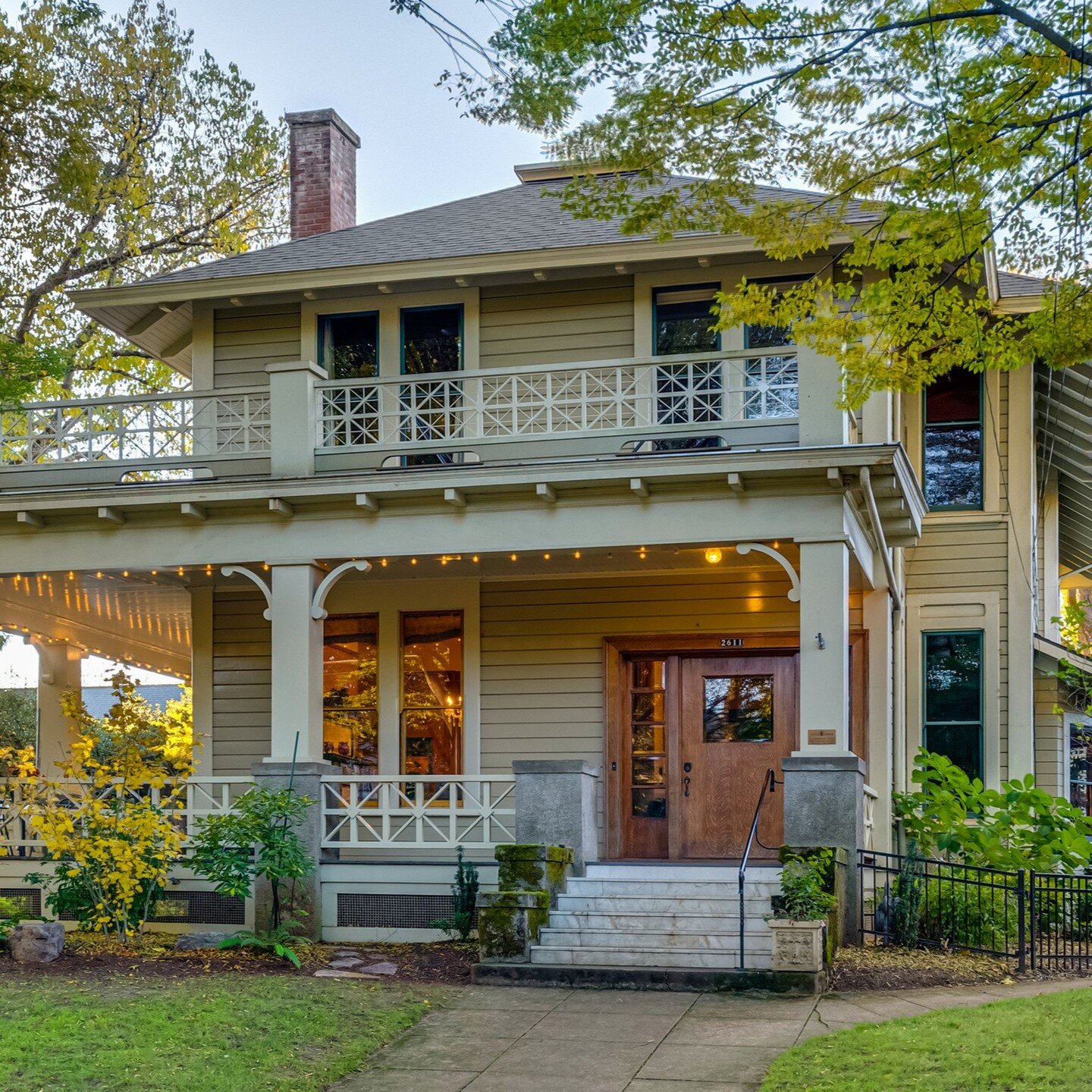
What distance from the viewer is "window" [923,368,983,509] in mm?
17141

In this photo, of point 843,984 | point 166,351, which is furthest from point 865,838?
point 166,351

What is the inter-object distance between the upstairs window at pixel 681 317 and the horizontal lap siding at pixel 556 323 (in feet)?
1.00

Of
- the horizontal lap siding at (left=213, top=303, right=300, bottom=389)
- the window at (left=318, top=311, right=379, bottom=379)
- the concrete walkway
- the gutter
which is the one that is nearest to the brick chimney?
the horizontal lap siding at (left=213, top=303, right=300, bottom=389)

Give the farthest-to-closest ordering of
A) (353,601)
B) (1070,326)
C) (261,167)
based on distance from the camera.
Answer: (261,167)
(353,601)
(1070,326)

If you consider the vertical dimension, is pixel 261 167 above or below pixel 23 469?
above

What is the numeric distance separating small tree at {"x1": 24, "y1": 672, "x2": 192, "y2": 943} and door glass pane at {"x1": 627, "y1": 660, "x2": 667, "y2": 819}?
5.06m

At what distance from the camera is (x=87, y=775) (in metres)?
12.6

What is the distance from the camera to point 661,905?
12.0 meters

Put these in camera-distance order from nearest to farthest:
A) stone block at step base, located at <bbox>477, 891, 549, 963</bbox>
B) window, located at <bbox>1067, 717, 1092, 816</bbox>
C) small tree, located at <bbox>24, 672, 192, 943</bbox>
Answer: stone block at step base, located at <bbox>477, 891, 549, 963</bbox>
small tree, located at <bbox>24, 672, 192, 943</bbox>
window, located at <bbox>1067, 717, 1092, 816</bbox>

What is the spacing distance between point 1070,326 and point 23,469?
9.92m

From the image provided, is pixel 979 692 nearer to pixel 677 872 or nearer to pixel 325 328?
pixel 677 872

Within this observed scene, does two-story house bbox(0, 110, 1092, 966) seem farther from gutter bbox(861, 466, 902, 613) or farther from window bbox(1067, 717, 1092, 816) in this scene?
window bbox(1067, 717, 1092, 816)

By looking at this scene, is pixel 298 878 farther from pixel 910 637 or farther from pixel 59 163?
pixel 910 637

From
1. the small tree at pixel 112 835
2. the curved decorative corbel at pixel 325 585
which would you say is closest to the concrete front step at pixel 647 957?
the small tree at pixel 112 835
